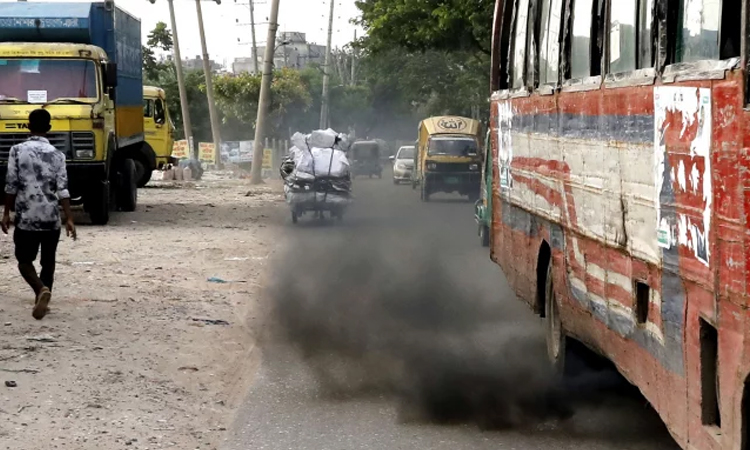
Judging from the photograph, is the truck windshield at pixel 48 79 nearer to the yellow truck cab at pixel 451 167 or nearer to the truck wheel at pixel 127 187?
the truck wheel at pixel 127 187

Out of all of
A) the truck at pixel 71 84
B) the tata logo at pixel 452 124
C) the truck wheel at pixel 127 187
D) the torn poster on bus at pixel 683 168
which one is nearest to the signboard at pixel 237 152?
the tata logo at pixel 452 124

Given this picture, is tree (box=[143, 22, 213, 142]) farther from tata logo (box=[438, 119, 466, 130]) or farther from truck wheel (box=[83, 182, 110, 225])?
truck wheel (box=[83, 182, 110, 225])

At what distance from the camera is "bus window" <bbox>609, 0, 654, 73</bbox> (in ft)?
20.1

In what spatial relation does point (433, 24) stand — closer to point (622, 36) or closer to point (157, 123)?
point (157, 123)

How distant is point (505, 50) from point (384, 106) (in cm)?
9382

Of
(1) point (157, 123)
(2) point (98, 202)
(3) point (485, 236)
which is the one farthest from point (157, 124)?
(3) point (485, 236)

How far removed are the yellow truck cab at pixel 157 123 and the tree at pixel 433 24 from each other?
7653 mm

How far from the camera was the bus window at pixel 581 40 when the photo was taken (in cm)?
768

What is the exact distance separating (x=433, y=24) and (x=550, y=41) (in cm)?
2993

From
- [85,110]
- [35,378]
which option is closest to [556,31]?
[35,378]

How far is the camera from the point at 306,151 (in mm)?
25516

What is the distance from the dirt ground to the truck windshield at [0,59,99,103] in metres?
2.71

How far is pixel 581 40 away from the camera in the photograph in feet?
26.1

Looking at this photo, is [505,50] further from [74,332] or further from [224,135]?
[224,135]
